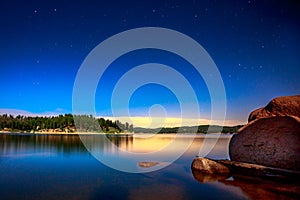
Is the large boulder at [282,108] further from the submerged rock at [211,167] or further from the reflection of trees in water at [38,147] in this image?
the reflection of trees in water at [38,147]

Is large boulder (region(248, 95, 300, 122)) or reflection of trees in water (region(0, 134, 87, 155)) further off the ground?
large boulder (region(248, 95, 300, 122))

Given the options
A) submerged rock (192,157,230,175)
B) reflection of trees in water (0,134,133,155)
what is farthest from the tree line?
submerged rock (192,157,230,175)

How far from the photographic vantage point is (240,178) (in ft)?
46.2

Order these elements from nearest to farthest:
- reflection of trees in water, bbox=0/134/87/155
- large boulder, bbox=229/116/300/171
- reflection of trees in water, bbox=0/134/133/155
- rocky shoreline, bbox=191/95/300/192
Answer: rocky shoreline, bbox=191/95/300/192
large boulder, bbox=229/116/300/171
reflection of trees in water, bbox=0/134/87/155
reflection of trees in water, bbox=0/134/133/155

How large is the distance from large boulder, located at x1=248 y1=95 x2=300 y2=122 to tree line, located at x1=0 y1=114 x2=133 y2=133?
13631cm

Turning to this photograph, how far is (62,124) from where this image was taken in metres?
141

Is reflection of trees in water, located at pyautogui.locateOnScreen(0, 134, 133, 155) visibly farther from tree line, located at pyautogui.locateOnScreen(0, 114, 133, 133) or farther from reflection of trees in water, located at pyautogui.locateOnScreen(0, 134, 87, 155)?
tree line, located at pyautogui.locateOnScreen(0, 114, 133, 133)

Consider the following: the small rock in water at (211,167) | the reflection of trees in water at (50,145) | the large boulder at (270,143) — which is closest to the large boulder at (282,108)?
the large boulder at (270,143)

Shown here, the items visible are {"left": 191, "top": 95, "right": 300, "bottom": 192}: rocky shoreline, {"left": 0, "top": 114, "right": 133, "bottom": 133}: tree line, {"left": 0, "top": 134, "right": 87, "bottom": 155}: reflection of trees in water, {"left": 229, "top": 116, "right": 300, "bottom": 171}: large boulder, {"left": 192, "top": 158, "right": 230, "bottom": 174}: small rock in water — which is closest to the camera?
{"left": 191, "top": 95, "right": 300, "bottom": 192}: rocky shoreline

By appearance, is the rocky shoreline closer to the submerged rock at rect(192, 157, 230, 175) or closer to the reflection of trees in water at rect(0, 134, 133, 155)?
the submerged rock at rect(192, 157, 230, 175)

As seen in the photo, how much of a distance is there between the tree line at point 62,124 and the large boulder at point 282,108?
136 meters

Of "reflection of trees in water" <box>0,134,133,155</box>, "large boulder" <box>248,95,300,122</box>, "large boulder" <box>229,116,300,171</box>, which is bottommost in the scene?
"reflection of trees in water" <box>0,134,133,155</box>

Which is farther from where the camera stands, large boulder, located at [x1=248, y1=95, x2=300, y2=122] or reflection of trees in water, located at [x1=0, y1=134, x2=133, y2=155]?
reflection of trees in water, located at [x1=0, y1=134, x2=133, y2=155]

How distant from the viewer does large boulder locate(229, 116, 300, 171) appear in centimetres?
1307
